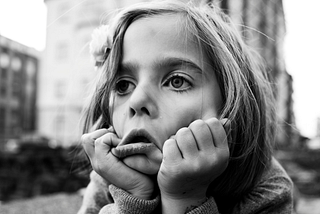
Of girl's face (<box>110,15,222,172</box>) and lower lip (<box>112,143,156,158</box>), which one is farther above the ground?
girl's face (<box>110,15,222,172</box>)

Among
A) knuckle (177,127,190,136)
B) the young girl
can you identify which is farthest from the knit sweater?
knuckle (177,127,190,136)

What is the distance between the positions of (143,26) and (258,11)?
57.9 inches

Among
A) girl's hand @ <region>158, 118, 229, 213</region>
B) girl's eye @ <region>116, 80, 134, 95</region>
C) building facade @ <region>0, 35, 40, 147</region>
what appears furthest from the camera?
building facade @ <region>0, 35, 40, 147</region>

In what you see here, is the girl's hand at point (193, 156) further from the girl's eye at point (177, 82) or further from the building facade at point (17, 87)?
the building facade at point (17, 87)

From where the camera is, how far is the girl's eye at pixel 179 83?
45 cm

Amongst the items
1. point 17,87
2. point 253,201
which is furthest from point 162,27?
point 17,87

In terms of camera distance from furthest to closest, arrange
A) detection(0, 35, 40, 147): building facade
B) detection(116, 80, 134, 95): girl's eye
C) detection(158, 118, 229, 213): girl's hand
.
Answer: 1. detection(0, 35, 40, 147): building facade
2. detection(116, 80, 134, 95): girl's eye
3. detection(158, 118, 229, 213): girl's hand

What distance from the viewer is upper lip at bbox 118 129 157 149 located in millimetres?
439

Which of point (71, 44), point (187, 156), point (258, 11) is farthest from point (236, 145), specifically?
point (71, 44)

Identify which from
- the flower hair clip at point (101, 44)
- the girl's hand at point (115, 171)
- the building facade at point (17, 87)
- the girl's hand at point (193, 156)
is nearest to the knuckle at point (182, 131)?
the girl's hand at point (193, 156)

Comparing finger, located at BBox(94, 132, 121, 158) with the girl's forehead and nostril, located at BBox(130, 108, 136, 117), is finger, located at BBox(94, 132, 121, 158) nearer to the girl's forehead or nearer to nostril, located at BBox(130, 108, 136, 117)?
nostril, located at BBox(130, 108, 136, 117)

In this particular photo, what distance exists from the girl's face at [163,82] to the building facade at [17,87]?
17.1 meters

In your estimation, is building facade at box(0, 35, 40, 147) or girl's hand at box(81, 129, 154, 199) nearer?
girl's hand at box(81, 129, 154, 199)

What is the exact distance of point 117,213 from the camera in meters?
0.47
